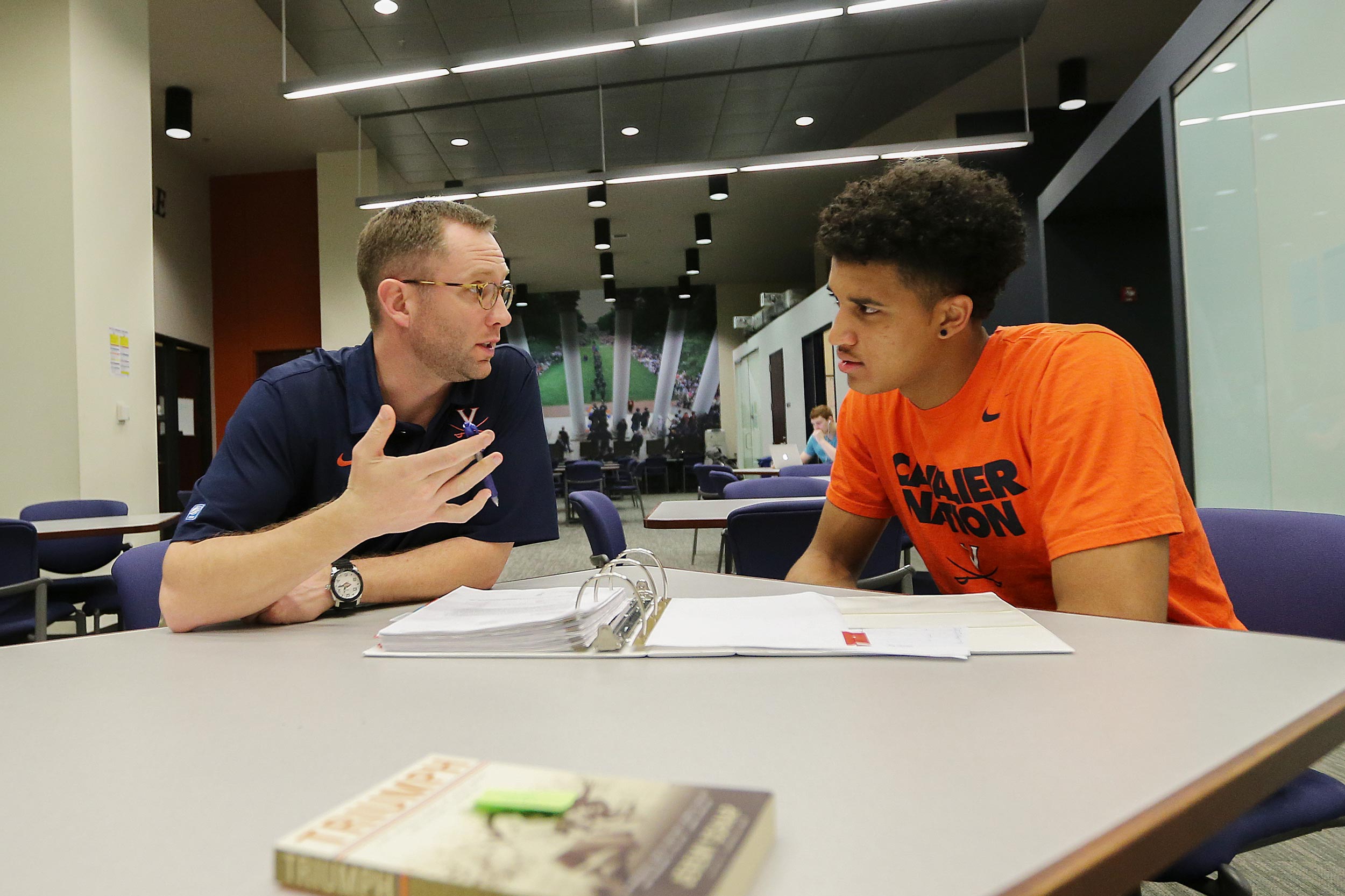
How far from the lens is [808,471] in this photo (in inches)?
228

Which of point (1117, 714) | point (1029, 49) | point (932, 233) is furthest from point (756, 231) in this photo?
point (1117, 714)

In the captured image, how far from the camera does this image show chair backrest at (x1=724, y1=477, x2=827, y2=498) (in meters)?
3.89

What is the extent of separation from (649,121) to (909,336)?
7.75m

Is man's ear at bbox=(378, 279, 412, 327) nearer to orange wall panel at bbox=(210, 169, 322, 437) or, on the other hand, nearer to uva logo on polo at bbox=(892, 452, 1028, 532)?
uva logo on polo at bbox=(892, 452, 1028, 532)

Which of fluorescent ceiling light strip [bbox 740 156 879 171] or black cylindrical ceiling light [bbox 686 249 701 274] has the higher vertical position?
black cylindrical ceiling light [bbox 686 249 701 274]

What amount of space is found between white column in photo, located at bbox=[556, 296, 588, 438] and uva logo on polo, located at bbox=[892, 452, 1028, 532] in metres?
16.1

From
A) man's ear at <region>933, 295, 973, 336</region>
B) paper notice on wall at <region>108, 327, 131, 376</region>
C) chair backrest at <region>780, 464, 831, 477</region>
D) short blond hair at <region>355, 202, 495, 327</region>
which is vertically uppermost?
paper notice on wall at <region>108, 327, 131, 376</region>

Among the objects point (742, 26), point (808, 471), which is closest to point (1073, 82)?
point (742, 26)

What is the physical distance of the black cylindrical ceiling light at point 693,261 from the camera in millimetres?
13875

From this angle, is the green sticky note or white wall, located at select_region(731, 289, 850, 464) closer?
the green sticky note

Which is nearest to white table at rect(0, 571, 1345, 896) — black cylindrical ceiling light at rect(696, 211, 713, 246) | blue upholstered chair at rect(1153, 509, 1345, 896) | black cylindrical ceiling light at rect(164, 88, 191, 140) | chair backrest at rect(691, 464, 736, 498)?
blue upholstered chair at rect(1153, 509, 1345, 896)

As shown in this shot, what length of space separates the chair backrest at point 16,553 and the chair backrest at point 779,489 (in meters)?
2.93

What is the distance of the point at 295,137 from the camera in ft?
26.7

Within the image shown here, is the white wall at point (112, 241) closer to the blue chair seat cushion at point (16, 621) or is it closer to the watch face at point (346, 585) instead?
the blue chair seat cushion at point (16, 621)
